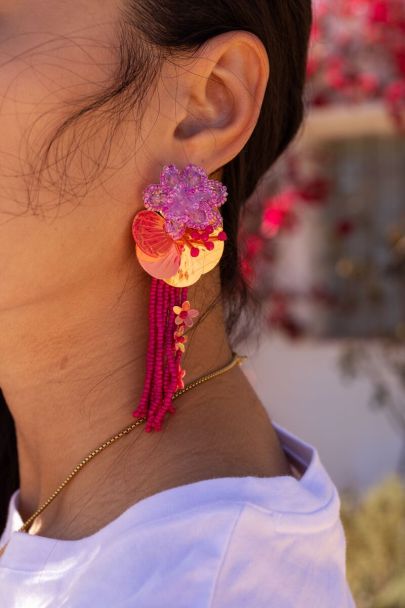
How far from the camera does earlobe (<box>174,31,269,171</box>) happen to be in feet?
4.59

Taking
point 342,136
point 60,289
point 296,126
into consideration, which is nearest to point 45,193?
point 60,289

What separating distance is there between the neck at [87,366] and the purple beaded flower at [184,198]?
0.41ft

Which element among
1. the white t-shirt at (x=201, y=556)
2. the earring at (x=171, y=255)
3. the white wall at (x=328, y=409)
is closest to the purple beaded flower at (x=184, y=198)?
the earring at (x=171, y=255)

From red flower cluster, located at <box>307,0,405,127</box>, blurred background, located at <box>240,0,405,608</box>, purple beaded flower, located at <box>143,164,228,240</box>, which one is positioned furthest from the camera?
red flower cluster, located at <box>307,0,405,127</box>

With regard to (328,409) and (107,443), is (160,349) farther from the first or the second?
(328,409)

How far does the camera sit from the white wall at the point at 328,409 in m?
5.65

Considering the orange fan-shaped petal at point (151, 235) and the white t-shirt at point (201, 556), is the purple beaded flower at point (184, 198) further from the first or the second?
the white t-shirt at point (201, 556)

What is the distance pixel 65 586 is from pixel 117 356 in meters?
0.33

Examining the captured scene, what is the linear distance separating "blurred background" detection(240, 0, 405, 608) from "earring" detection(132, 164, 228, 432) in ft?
6.32

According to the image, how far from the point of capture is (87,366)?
145cm

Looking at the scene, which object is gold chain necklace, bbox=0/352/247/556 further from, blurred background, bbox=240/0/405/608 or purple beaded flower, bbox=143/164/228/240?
blurred background, bbox=240/0/405/608

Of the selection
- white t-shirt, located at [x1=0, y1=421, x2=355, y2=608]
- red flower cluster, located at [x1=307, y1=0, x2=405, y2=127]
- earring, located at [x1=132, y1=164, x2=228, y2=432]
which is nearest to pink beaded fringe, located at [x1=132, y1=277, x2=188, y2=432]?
earring, located at [x1=132, y1=164, x2=228, y2=432]

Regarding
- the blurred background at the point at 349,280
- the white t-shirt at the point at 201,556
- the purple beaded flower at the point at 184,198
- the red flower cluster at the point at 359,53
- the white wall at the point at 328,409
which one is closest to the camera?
the white t-shirt at the point at 201,556

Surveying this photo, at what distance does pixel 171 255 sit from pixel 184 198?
78 mm
